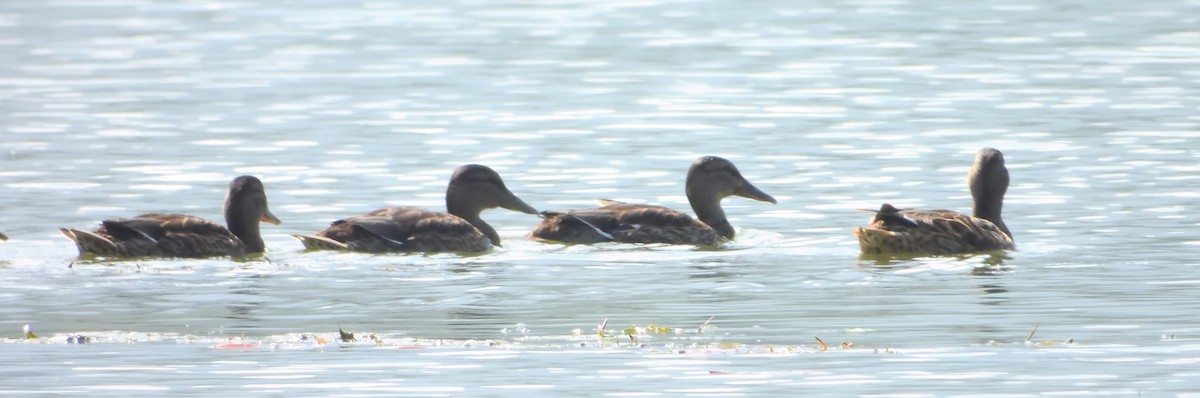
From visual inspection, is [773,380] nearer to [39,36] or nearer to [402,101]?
[402,101]

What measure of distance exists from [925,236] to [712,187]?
262 centimetres

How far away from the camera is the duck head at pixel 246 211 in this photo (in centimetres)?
1495

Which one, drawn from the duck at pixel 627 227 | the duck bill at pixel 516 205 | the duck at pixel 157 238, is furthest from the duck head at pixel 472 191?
the duck at pixel 157 238

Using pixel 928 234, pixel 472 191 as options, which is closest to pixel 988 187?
pixel 928 234

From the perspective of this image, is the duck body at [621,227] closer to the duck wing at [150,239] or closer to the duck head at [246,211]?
the duck head at [246,211]

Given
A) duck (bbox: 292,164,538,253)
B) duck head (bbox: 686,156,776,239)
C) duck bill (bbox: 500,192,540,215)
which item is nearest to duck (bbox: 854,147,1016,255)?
duck head (bbox: 686,156,776,239)

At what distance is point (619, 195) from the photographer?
60.7 feet

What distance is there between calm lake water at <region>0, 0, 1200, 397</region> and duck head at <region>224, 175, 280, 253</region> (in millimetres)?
203

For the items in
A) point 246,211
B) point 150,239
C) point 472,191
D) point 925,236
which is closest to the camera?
point 150,239

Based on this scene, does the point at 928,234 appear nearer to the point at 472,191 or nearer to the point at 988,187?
the point at 988,187

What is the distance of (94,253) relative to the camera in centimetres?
1433

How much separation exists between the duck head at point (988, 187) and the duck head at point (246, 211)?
4870 mm

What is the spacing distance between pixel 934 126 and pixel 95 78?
12.8 meters

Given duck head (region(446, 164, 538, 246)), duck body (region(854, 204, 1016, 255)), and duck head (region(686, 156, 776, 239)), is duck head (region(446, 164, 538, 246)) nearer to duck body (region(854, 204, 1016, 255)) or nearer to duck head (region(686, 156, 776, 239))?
duck head (region(686, 156, 776, 239))
